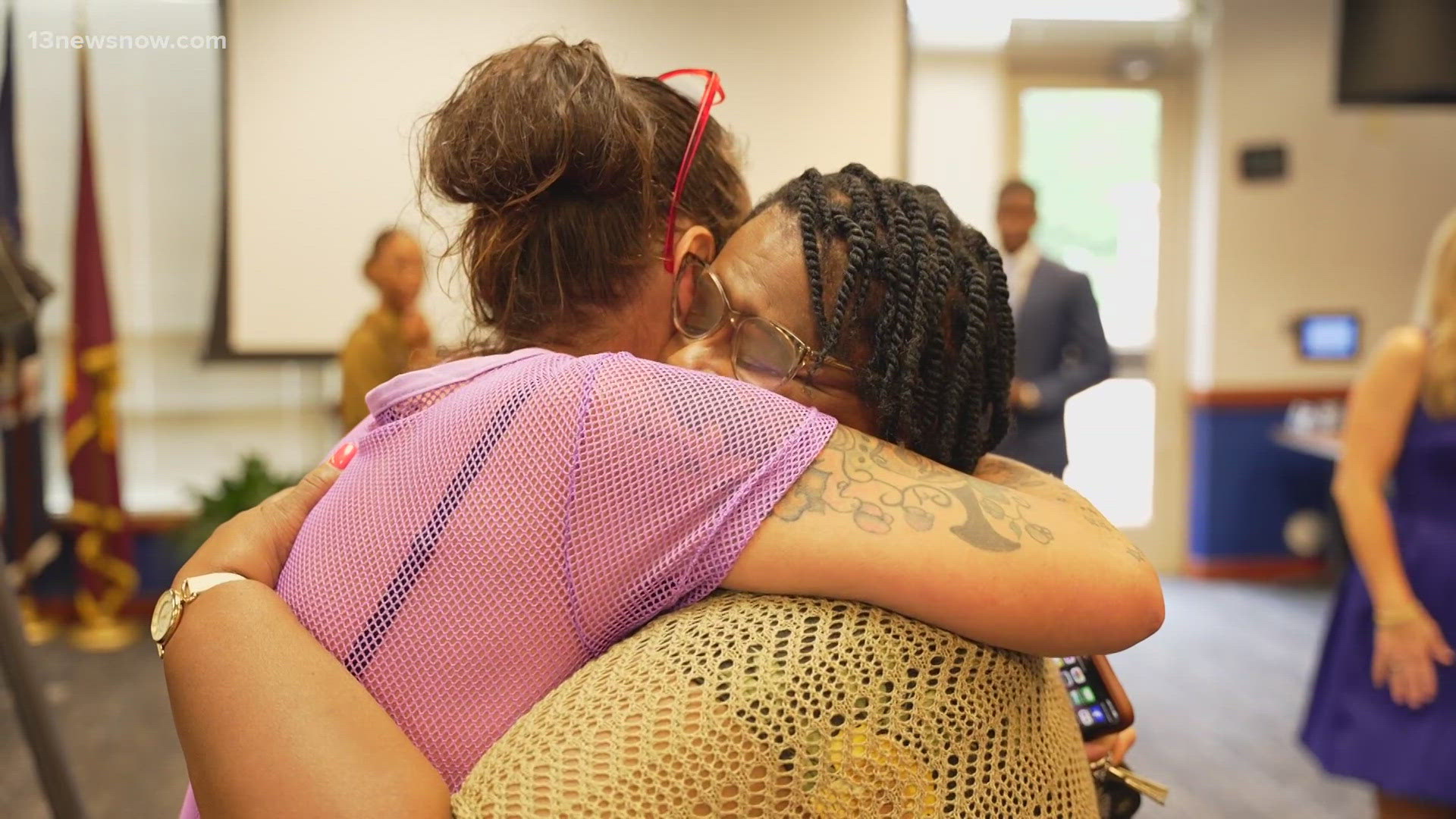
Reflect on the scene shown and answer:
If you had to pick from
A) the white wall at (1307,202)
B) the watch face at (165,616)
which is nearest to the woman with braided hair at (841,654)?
the watch face at (165,616)

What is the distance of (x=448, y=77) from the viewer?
980mm

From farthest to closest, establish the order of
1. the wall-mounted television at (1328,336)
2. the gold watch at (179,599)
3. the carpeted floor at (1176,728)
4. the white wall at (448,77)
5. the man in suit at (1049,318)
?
the wall-mounted television at (1328,336) < the carpeted floor at (1176,728) < the man in suit at (1049,318) < the white wall at (448,77) < the gold watch at (179,599)

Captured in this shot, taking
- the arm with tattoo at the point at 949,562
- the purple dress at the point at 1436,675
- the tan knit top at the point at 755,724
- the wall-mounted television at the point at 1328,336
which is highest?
the wall-mounted television at the point at 1328,336

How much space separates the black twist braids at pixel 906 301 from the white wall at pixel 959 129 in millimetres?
277

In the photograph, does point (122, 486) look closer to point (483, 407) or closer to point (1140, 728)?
point (1140, 728)

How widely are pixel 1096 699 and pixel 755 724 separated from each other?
0.45 meters

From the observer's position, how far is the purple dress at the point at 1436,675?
195cm

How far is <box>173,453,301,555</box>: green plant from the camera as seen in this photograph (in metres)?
3.18

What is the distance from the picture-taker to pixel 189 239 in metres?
1.64

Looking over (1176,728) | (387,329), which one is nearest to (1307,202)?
(1176,728)

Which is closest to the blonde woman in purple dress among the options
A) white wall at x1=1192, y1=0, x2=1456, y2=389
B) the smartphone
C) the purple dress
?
the purple dress

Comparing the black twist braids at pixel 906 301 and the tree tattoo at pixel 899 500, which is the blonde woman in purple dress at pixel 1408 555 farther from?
the tree tattoo at pixel 899 500

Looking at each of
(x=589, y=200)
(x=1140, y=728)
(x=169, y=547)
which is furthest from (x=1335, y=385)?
(x=589, y=200)

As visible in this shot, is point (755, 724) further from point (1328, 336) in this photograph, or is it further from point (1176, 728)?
point (1328, 336)
